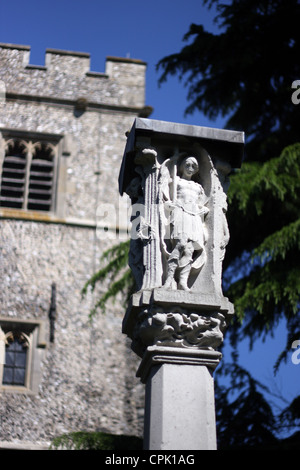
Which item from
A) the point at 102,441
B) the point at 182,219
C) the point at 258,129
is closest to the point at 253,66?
the point at 258,129

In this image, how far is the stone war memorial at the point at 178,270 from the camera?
11.7 feet

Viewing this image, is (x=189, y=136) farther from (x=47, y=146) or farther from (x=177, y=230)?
(x=47, y=146)

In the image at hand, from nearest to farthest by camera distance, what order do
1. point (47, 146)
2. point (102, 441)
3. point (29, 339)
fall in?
point (102, 441) → point (29, 339) → point (47, 146)

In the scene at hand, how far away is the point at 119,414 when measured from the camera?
12.0 m

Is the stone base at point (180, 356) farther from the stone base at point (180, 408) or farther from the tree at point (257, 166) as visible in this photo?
the tree at point (257, 166)

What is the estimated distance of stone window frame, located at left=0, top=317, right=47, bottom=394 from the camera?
476 inches

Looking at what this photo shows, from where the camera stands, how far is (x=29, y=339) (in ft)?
40.5

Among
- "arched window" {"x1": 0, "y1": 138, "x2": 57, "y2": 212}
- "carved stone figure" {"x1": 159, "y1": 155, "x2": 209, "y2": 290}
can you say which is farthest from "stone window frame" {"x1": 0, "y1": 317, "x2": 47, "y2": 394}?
"carved stone figure" {"x1": 159, "y1": 155, "x2": 209, "y2": 290}

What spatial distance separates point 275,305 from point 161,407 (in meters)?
4.22

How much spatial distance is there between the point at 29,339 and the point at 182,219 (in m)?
8.75

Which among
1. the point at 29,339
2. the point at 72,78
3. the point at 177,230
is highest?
the point at 72,78
